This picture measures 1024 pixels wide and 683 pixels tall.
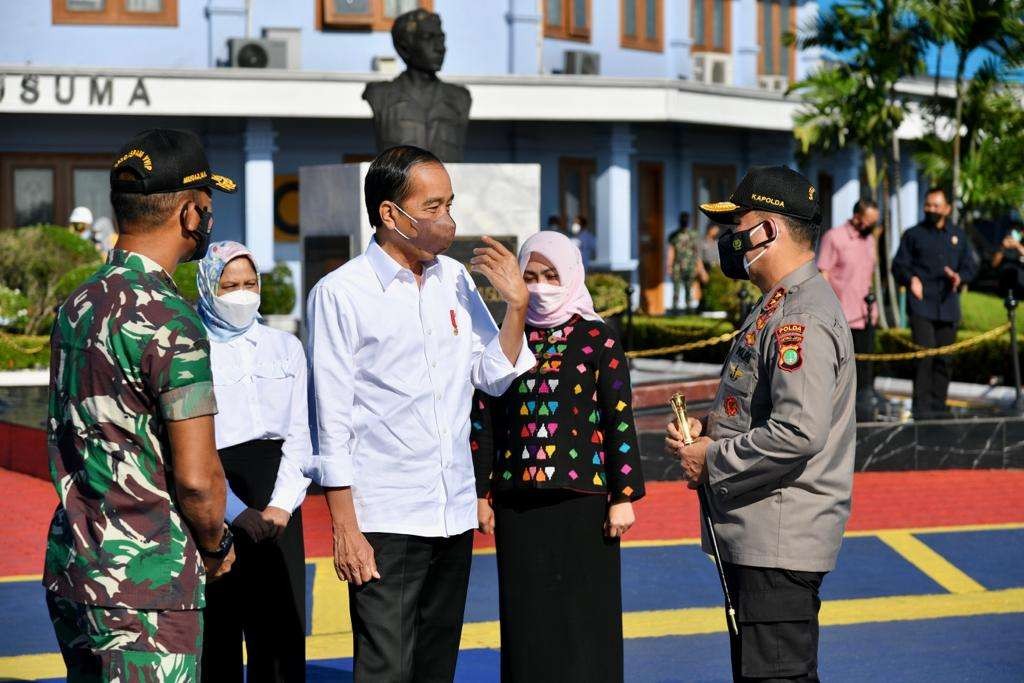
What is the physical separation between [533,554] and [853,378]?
49.7 inches

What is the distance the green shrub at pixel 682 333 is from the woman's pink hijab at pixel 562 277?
13367 millimetres

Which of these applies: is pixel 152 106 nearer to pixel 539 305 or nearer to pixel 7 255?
pixel 7 255

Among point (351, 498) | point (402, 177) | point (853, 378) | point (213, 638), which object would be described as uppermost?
point (402, 177)

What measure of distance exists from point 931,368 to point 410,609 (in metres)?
9.47

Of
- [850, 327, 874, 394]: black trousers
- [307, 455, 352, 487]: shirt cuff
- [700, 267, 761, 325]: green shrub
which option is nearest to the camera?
[307, 455, 352, 487]: shirt cuff

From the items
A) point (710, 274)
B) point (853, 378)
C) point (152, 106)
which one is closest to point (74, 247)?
point (152, 106)

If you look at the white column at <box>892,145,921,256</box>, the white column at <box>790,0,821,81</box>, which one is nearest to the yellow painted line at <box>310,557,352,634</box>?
the white column at <box>790,0,821,81</box>

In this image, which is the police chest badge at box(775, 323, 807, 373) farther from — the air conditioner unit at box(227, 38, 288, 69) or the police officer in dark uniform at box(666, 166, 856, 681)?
the air conditioner unit at box(227, 38, 288, 69)

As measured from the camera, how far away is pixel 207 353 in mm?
Answer: 3609

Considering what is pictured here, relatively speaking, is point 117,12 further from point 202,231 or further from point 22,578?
point 202,231

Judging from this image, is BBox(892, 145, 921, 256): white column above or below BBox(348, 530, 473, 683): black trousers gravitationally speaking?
above

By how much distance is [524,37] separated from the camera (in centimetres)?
2744

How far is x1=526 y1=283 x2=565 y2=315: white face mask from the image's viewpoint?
5.16 m

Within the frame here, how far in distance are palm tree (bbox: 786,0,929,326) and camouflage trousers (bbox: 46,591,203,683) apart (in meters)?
18.5
